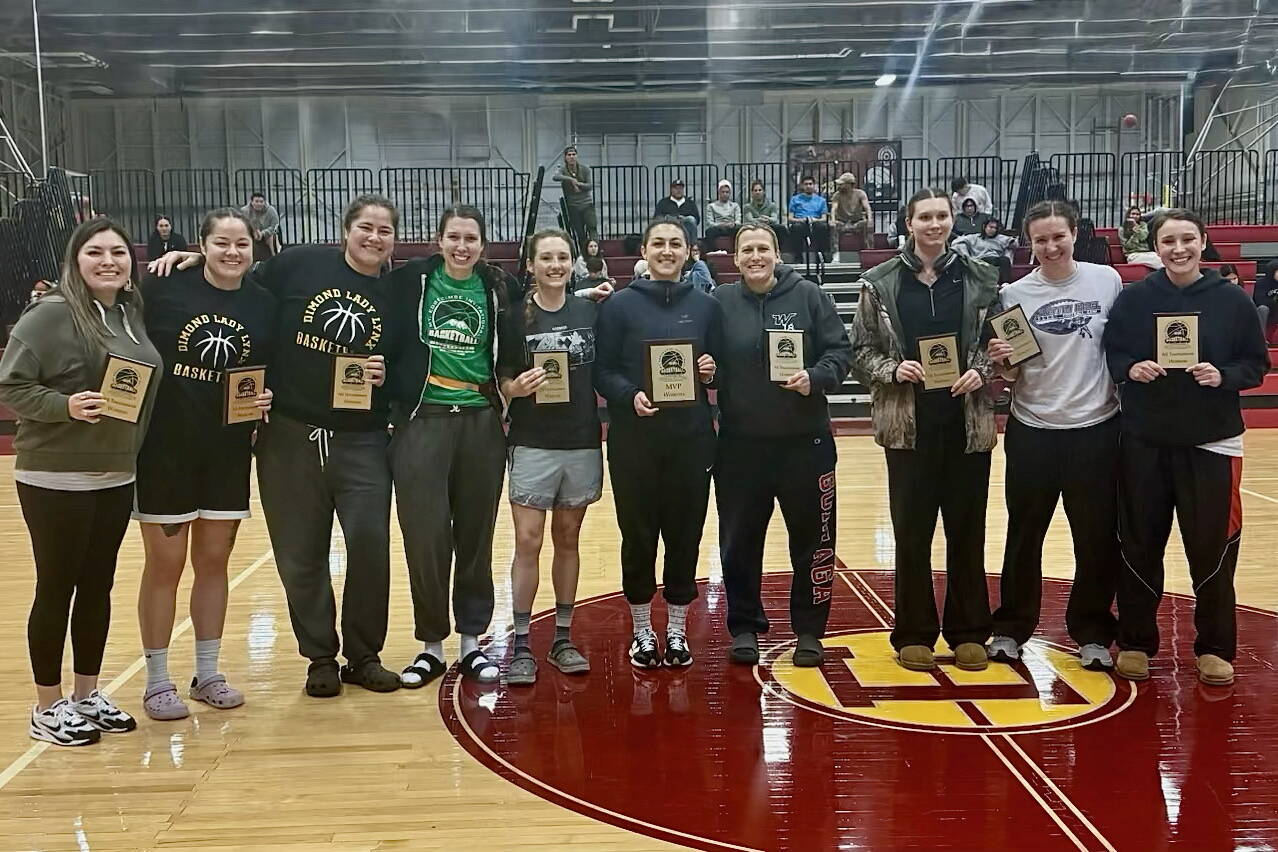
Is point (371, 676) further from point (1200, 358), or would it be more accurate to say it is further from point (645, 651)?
point (1200, 358)

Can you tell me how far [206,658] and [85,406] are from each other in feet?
3.46

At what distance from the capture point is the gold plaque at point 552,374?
11.9ft

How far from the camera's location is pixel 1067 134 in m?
19.1

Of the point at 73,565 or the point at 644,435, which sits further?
the point at 644,435

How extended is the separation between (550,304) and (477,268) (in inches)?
10.9

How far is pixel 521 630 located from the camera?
12.8 feet

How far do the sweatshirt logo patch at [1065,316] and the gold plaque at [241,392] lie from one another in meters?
2.54

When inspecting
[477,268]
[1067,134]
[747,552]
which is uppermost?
[1067,134]

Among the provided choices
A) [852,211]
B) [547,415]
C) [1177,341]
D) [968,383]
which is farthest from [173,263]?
[852,211]

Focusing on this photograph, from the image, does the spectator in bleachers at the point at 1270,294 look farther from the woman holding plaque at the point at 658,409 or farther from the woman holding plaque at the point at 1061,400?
the woman holding plaque at the point at 658,409

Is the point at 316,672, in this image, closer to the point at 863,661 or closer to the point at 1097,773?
the point at 863,661

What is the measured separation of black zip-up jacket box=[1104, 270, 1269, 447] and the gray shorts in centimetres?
177

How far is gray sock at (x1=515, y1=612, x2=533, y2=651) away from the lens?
12.8 ft

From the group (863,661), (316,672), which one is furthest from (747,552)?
(316,672)
